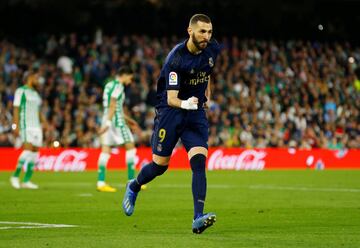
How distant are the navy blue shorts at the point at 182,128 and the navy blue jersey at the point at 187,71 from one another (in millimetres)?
151

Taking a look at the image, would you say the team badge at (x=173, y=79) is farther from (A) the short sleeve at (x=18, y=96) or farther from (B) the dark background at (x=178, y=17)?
(B) the dark background at (x=178, y=17)

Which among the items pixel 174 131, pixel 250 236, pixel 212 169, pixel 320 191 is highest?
pixel 174 131

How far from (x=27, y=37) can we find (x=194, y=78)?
25.3 meters

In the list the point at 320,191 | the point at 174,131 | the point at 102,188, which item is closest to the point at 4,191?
the point at 102,188

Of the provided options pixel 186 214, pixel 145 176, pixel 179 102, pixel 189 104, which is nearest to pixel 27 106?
pixel 186 214

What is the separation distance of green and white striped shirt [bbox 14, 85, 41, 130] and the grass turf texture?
4.80 ft

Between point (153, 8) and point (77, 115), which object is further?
point (153, 8)

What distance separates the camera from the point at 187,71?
1098 centimetres

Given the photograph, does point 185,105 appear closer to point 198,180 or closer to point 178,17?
point 198,180

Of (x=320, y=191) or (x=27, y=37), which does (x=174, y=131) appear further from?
(x=27, y=37)

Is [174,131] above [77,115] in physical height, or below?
above

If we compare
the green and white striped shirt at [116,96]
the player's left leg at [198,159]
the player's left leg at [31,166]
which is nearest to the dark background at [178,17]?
the player's left leg at [31,166]

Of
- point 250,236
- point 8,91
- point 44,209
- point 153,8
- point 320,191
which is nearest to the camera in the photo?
point 250,236

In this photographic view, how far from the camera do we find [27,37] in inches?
1398
